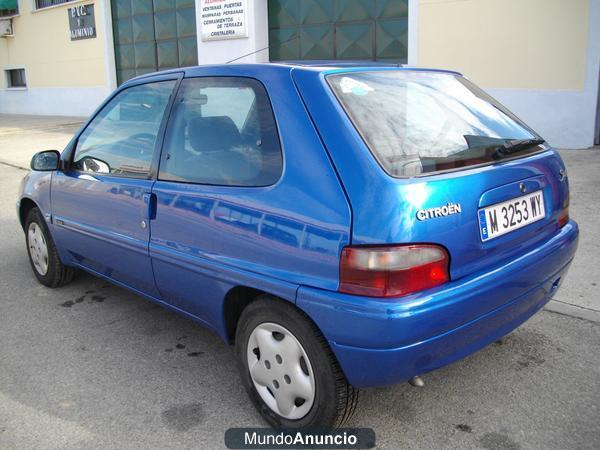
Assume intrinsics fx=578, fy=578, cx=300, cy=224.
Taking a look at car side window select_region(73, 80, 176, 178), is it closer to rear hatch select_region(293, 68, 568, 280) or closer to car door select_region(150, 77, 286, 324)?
car door select_region(150, 77, 286, 324)

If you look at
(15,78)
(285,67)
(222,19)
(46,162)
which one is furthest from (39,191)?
(15,78)

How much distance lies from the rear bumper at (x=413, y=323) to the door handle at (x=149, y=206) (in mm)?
1103

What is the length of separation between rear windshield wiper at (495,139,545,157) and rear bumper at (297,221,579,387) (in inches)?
20.0

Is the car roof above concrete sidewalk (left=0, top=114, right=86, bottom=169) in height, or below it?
above

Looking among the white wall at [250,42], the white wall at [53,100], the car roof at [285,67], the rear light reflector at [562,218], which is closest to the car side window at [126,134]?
the car roof at [285,67]

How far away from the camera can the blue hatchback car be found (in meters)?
2.16

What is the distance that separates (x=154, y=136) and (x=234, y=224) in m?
0.93

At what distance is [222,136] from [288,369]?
116 cm

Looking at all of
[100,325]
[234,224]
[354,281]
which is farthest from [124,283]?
[354,281]

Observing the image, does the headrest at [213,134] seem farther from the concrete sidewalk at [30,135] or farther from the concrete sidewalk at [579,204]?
the concrete sidewalk at [30,135]

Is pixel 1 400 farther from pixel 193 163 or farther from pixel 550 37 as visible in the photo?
pixel 550 37

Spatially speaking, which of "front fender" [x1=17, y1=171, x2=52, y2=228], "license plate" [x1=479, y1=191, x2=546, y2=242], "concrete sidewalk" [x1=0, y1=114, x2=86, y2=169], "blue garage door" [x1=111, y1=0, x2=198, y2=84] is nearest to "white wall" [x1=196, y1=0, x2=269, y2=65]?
"blue garage door" [x1=111, y1=0, x2=198, y2=84]

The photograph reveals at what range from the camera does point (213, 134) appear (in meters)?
2.88

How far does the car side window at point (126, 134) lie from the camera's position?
3.19 metres
